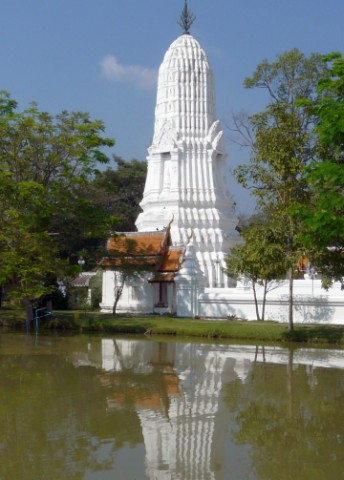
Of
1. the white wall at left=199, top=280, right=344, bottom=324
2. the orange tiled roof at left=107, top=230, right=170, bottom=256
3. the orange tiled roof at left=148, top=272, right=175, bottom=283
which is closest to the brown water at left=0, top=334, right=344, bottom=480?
the white wall at left=199, top=280, right=344, bottom=324

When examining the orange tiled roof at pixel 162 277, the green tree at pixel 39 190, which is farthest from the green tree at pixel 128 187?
the green tree at pixel 39 190

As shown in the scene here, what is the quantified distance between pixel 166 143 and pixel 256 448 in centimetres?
3047

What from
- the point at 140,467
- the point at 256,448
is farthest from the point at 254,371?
the point at 140,467

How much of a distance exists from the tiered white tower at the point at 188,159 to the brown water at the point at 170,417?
66.9 feet

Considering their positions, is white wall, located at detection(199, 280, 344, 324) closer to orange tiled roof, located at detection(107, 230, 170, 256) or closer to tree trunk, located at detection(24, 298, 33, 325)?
orange tiled roof, located at detection(107, 230, 170, 256)

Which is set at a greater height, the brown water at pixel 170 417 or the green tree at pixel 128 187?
the green tree at pixel 128 187

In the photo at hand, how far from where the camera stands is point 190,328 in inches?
906

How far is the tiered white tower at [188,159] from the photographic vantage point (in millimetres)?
37094

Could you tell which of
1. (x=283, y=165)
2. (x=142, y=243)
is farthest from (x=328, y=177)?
(x=142, y=243)

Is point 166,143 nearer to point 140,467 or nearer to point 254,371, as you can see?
point 254,371

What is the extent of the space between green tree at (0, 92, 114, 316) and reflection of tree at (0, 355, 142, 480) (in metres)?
10.3

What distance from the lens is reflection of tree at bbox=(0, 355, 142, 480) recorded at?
7.45m

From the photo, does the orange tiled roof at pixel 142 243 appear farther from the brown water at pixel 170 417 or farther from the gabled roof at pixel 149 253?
the brown water at pixel 170 417

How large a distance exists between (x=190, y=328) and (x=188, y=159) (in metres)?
16.5
